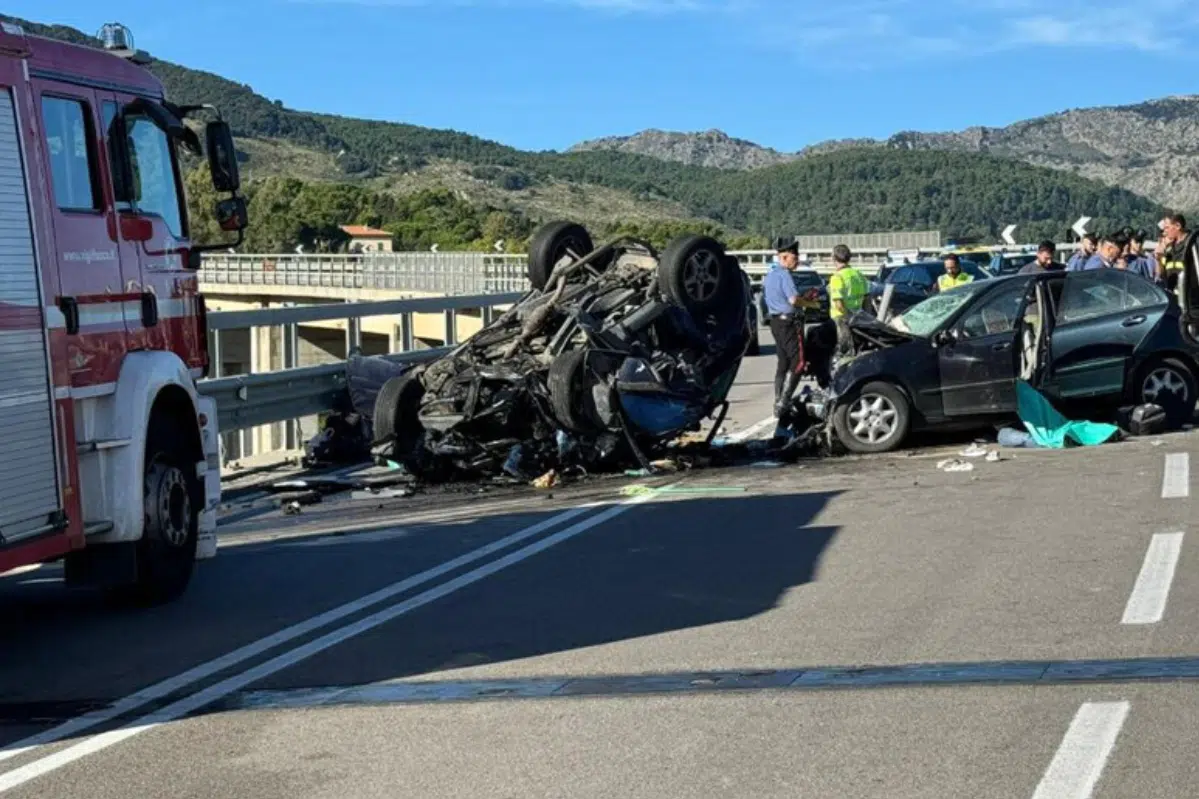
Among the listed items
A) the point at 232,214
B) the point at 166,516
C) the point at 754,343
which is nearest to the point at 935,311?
the point at 754,343

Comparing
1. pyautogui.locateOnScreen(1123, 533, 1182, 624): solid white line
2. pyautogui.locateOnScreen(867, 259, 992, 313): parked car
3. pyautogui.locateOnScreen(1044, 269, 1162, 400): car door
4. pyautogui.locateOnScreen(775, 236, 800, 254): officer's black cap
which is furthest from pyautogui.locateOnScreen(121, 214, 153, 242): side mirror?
pyautogui.locateOnScreen(867, 259, 992, 313): parked car

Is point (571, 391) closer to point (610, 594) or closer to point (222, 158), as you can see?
point (222, 158)

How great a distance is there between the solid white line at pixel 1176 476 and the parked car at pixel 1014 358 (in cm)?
155

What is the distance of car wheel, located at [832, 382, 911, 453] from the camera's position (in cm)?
1542

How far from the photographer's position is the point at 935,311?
16.1 meters

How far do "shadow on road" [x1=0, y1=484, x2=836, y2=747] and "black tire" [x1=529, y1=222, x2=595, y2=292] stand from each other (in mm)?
5424

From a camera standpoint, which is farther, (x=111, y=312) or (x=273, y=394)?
(x=273, y=394)

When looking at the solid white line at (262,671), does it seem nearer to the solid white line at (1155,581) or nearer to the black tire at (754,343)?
the solid white line at (1155,581)

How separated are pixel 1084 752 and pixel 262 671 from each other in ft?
12.1

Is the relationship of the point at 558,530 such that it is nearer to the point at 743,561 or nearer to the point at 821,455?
the point at 743,561

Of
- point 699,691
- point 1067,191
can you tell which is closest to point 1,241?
point 699,691

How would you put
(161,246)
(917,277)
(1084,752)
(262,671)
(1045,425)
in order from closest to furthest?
(1084,752) < (262,671) < (161,246) < (1045,425) < (917,277)

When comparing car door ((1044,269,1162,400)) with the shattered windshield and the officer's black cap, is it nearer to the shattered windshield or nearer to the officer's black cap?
the shattered windshield

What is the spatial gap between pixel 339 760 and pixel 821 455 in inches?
384
